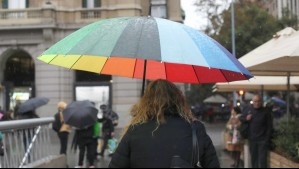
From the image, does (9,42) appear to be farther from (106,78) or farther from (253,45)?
(253,45)

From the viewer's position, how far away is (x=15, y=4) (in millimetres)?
30203

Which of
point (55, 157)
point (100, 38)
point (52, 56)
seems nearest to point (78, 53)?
point (100, 38)

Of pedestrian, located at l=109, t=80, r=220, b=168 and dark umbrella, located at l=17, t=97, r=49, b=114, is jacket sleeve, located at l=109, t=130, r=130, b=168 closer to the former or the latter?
pedestrian, located at l=109, t=80, r=220, b=168

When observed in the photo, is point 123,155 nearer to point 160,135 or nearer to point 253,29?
point 160,135

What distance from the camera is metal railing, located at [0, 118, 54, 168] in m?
8.75

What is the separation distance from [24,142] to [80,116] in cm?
244

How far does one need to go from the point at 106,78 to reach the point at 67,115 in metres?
17.8

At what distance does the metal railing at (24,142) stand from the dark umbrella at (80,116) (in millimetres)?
704

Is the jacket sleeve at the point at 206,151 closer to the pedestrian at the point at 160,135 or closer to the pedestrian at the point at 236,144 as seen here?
the pedestrian at the point at 160,135

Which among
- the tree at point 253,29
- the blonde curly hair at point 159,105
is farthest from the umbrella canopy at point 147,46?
the tree at point 253,29

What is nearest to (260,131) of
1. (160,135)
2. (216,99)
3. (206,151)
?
(206,151)

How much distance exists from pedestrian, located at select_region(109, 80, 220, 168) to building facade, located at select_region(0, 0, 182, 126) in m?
25.0

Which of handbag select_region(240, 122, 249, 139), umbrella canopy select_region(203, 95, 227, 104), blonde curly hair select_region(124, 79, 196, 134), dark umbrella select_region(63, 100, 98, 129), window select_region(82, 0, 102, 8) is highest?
window select_region(82, 0, 102, 8)

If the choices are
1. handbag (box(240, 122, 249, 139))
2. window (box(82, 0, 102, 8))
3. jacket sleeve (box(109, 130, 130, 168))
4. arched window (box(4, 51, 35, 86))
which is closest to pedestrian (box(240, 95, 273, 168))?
handbag (box(240, 122, 249, 139))
